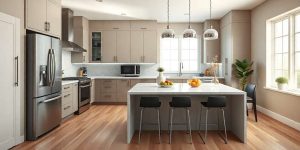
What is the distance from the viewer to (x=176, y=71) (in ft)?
28.0

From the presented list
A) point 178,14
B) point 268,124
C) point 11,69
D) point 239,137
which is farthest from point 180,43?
point 11,69

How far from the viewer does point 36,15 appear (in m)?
4.20

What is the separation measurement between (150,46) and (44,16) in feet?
13.1

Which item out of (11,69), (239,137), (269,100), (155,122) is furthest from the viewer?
(269,100)

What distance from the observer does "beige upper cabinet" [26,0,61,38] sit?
404 centimetres

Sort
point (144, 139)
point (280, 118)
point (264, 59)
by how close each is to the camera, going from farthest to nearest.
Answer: point (264, 59) < point (280, 118) < point (144, 139)

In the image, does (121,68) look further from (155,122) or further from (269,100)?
(269,100)

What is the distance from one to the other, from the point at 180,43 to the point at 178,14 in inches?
61.3

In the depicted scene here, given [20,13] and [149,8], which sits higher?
[149,8]

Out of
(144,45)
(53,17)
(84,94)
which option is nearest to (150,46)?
(144,45)

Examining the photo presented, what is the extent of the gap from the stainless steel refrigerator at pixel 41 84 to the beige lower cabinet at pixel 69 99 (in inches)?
26.9

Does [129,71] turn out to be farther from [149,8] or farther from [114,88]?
[149,8]

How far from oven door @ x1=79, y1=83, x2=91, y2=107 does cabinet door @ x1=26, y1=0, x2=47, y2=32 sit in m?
2.24

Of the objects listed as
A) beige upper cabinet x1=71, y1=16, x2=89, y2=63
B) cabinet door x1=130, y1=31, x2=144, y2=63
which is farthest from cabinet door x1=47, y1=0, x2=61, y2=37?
cabinet door x1=130, y1=31, x2=144, y2=63
